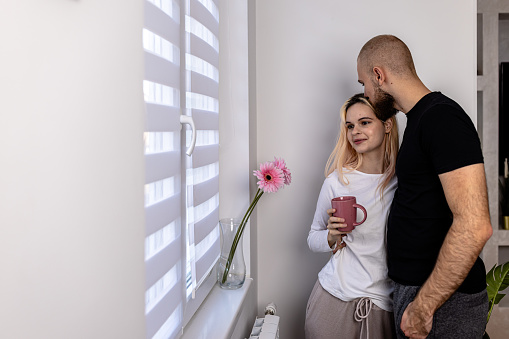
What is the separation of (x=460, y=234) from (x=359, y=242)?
50 cm

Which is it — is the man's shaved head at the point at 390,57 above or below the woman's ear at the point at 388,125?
above

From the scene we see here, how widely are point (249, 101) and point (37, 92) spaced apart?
170 cm

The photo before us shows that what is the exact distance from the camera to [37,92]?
563mm

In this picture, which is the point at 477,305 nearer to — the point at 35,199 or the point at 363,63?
the point at 363,63

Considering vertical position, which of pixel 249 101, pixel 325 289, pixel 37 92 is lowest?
pixel 325 289

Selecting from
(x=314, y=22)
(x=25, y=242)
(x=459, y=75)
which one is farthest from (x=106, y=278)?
(x=459, y=75)

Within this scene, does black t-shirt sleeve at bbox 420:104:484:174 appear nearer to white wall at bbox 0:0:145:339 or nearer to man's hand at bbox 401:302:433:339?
man's hand at bbox 401:302:433:339

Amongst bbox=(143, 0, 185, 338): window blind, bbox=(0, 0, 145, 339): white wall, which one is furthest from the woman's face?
bbox=(0, 0, 145, 339): white wall

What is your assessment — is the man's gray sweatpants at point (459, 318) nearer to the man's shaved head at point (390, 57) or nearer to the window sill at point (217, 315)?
the window sill at point (217, 315)

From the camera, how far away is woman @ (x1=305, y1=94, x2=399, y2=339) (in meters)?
1.93

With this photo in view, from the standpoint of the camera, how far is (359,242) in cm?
197

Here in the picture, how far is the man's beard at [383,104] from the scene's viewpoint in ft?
5.94

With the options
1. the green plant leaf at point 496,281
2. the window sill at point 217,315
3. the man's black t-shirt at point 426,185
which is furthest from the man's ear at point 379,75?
the green plant leaf at point 496,281

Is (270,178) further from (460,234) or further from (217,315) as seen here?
(460,234)
